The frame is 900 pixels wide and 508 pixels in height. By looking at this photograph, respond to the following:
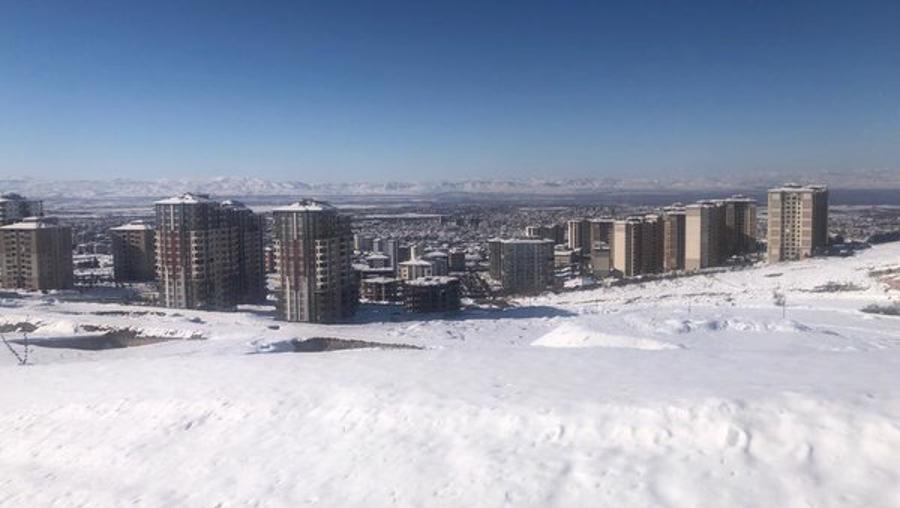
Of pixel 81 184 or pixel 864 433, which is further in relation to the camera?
pixel 81 184

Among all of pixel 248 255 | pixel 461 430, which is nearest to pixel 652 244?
pixel 248 255

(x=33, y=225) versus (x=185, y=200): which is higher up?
(x=185, y=200)

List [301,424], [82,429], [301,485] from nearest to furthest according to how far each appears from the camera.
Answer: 1. [301,485]
2. [301,424]
3. [82,429]

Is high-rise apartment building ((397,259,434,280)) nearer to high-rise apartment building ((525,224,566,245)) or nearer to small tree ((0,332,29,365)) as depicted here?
small tree ((0,332,29,365))

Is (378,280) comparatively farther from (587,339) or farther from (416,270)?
(587,339)

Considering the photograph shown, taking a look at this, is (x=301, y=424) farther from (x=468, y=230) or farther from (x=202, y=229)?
(x=468, y=230)

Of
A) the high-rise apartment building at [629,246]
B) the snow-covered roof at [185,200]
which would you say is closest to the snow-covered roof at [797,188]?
the high-rise apartment building at [629,246]

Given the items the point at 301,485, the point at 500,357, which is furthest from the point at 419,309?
the point at 301,485

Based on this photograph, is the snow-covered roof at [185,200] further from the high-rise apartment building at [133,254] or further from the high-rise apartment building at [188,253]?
the high-rise apartment building at [133,254]
